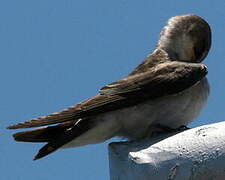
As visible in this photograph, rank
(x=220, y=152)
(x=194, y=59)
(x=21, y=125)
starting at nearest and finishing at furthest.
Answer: (x=220, y=152) → (x=21, y=125) → (x=194, y=59)

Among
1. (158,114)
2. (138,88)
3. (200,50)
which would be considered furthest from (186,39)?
(158,114)

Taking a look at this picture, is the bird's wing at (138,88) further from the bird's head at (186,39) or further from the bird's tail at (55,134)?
the bird's head at (186,39)

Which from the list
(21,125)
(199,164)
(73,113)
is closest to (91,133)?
(73,113)

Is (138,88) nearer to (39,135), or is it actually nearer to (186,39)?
(39,135)

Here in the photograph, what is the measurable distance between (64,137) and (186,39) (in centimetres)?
189

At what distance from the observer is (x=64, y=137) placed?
4457 mm

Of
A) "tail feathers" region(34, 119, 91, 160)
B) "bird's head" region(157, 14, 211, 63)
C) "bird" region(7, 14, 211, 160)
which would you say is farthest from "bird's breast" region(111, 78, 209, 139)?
"bird's head" region(157, 14, 211, 63)

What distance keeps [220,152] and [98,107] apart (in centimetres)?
161

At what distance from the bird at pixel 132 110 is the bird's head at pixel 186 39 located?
611mm

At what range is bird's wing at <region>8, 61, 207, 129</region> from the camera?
4598 millimetres

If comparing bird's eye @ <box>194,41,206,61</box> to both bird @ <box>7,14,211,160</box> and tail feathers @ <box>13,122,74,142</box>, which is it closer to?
bird @ <box>7,14,211,160</box>

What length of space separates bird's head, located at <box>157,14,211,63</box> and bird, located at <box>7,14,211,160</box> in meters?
0.61

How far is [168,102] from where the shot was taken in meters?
4.78

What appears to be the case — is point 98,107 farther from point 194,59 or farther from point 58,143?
point 194,59
